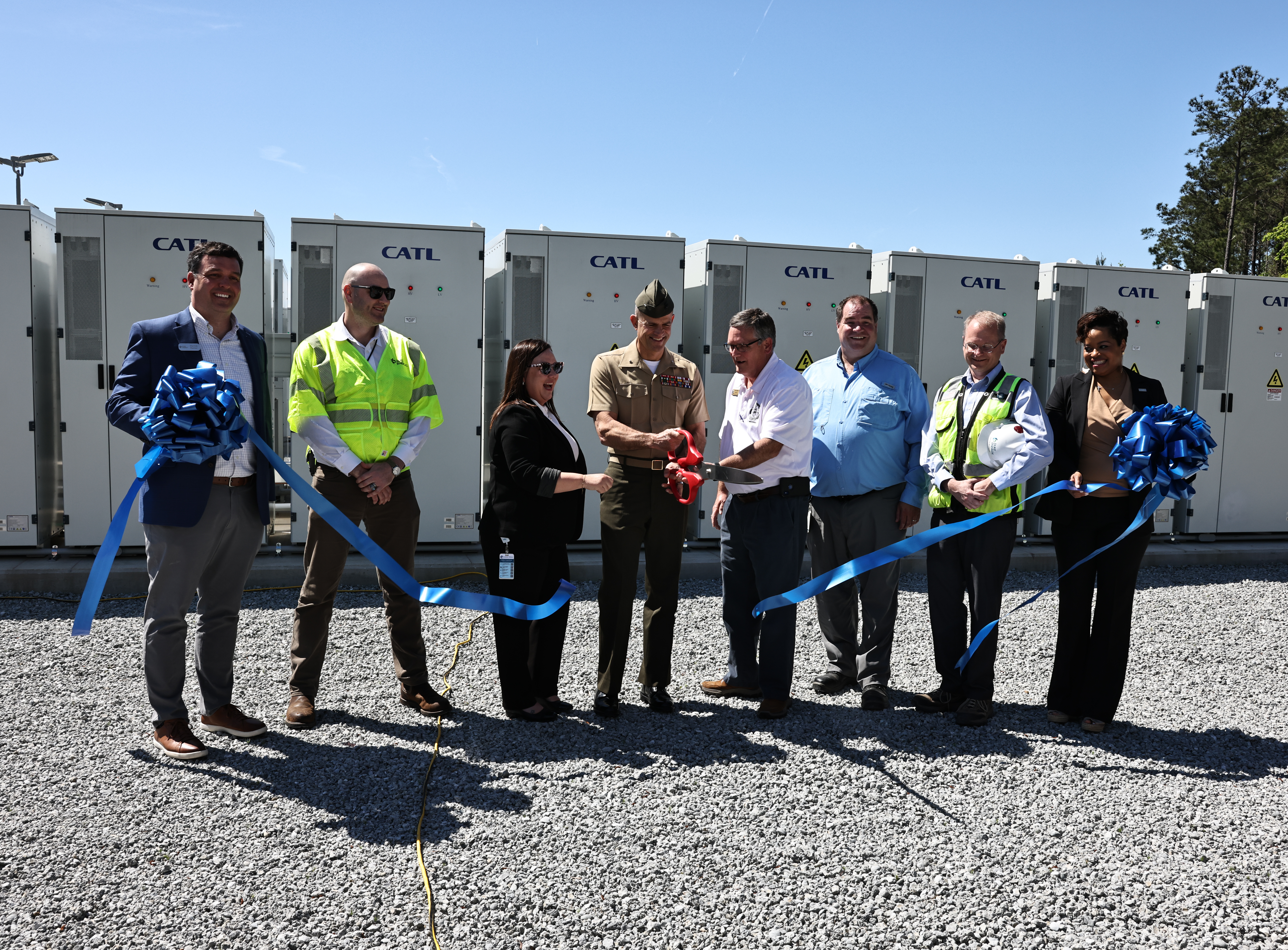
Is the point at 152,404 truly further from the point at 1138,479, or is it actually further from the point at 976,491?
the point at 1138,479

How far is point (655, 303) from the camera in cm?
355

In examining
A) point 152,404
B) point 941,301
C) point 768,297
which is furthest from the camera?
point 941,301

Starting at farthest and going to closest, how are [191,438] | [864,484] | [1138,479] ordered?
[864,484] → [1138,479] → [191,438]

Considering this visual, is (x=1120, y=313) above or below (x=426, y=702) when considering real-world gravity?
above

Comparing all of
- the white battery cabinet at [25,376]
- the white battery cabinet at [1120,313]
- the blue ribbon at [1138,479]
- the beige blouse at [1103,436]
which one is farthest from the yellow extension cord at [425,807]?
the white battery cabinet at [1120,313]

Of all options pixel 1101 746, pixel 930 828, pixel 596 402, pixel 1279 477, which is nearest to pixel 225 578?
pixel 596 402

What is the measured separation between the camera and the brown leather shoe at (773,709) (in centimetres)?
379

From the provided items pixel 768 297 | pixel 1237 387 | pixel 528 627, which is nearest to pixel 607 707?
pixel 528 627

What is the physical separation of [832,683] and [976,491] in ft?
3.98

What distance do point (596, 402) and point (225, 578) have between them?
1.65 m

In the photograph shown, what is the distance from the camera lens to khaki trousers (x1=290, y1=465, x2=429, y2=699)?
11.8ft

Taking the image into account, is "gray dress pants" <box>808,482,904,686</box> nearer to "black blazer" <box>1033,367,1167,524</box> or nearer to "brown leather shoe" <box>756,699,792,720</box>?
"brown leather shoe" <box>756,699,792,720</box>

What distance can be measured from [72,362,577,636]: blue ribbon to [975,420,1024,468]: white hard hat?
2.20 m

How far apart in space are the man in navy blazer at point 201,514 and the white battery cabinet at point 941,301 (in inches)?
212
